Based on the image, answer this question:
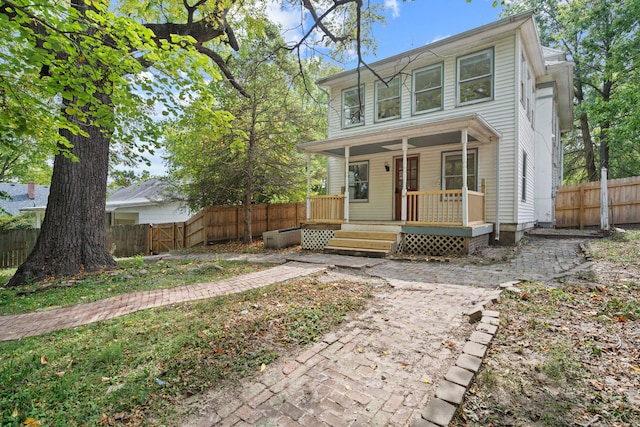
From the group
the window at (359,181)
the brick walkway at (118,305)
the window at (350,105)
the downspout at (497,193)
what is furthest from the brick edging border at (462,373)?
the window at (350,105)

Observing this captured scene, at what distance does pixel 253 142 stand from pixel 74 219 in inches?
251

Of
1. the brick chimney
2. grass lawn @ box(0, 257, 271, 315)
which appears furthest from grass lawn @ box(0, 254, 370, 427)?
the brick chimney

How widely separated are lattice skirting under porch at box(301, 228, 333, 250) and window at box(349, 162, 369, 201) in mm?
2600

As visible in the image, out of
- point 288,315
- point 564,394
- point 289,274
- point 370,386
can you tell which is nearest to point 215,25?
point 289,274

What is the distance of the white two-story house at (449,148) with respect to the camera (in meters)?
8.43

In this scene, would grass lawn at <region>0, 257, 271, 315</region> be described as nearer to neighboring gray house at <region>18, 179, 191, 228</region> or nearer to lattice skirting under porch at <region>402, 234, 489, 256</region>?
lattice skirting under porch at <region>402, 234, 489, 256</region>

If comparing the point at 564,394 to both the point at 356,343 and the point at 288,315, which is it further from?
the point at 288,315

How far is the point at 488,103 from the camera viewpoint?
9.37 m

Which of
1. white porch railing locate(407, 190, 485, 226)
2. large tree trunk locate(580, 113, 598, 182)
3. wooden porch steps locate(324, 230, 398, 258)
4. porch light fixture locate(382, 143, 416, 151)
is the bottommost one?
wooden porch steps locate(324, 230, 398, 258)

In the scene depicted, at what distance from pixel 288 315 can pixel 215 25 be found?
6.66 m

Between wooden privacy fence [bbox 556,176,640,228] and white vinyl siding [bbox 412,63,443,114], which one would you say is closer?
white vinyl siding [bbox 412,63,443,114]

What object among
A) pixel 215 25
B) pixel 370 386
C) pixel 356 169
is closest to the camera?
pixel 370 386

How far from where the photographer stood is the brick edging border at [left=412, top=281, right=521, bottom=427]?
1941mm

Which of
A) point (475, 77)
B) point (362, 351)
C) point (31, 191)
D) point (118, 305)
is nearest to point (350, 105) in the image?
point (475, 77)
